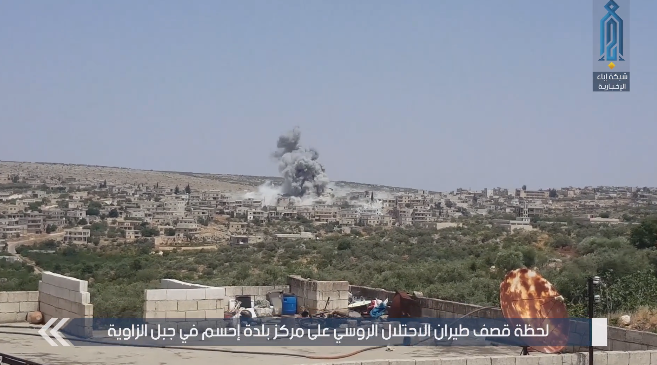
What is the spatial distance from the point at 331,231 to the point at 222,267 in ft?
144

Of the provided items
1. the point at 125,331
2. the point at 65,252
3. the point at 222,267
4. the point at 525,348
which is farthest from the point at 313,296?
the point at 65,252

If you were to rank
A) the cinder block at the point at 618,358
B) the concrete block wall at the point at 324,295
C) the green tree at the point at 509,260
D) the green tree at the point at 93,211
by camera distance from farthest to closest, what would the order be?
the green tree at the point at 93,211 < the green tree at the point at 509,260 < the concrete block wall at the point at 324,295 < the cinder block at the point at 618,358

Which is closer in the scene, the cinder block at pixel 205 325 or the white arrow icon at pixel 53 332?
the white arrow icon at pixel 53 332

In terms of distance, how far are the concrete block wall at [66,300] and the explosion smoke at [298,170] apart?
3905 inches

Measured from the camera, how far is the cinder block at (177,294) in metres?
13.3

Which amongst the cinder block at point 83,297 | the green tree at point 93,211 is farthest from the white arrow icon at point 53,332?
the green tree at point 93,211

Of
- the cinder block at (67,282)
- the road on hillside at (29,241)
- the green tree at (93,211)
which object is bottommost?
the road on hillside at (29,241)

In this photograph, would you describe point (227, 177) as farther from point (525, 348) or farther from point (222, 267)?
point (525, 348)

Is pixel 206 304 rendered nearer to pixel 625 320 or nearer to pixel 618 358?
pixel 618 358

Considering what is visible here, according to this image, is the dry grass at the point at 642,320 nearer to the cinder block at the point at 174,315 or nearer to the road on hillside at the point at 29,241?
the cinder block at the point at 174,315

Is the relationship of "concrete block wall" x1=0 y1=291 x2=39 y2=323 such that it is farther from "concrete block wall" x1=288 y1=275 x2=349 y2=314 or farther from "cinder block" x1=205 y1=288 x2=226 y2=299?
"concrete block wall" x1=288 y1=275 x2=349 y2=314

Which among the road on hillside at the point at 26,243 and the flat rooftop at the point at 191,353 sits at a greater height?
the flat rooftop at the point at 191,353

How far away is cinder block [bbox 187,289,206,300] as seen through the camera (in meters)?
13.5

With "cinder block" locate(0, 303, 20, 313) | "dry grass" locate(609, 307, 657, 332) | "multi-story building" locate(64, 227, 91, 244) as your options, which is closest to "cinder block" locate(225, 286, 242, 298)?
"cinder block" locate(0, 303, 20, 313)
